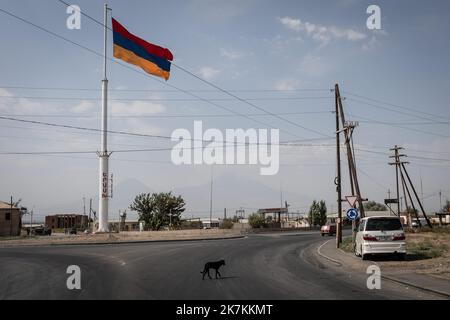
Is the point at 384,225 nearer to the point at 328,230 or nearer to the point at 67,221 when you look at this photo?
the point at 328,230

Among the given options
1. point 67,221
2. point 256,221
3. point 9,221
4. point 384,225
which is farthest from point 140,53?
point 67,221

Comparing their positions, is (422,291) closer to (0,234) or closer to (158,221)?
(0,234)

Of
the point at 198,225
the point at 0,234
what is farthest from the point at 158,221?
the point at 0,234

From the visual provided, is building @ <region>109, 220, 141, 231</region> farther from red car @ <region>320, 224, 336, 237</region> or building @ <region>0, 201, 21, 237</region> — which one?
red car @ <region>320, 224, 336, 237</region>

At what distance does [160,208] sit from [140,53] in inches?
2664

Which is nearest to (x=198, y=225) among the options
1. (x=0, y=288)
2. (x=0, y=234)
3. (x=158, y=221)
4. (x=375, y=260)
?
(x=158, y=221)

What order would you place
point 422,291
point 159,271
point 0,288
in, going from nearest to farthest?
1. point 422,291
2. point 0,288
3. point 159,271

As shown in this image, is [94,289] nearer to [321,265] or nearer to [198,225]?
[321,265]

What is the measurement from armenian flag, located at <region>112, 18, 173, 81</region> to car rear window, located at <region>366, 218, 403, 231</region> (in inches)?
793

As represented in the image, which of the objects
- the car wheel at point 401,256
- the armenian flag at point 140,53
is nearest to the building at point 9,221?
the armenian flag at point 140,53
